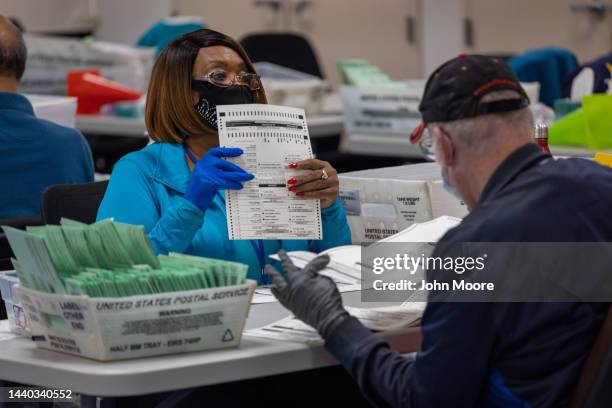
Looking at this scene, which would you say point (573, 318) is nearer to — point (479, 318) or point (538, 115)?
point (479, 318)

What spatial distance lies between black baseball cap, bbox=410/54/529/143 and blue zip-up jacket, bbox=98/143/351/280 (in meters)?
0.75

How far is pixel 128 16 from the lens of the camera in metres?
8.38

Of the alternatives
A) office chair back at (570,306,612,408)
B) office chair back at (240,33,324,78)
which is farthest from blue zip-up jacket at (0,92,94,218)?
office chair back at (240,33,324,78)

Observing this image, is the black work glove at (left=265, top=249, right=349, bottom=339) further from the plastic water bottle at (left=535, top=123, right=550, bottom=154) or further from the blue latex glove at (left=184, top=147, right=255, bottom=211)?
the plastic water bottle at (left=535, top=123, right=550, bottom=154)

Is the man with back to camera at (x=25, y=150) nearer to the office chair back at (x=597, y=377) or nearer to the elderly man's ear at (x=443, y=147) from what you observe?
the elderly man's ear at (x=443, y=147)

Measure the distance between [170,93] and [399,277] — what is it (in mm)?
792

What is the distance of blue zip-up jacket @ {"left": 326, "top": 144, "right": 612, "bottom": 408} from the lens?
168cm

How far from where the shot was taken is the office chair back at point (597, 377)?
5.49ft

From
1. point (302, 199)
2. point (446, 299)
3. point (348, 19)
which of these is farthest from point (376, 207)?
point (348, 19)

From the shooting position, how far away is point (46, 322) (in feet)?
6.02

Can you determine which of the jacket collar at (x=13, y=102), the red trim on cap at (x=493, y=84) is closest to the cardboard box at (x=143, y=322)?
the red trim on cap at (x=493, y=84)

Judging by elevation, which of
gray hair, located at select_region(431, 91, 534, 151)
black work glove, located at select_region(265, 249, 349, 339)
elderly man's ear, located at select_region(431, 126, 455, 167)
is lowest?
black work glove, located at select_region(265, 249, 349, 339)

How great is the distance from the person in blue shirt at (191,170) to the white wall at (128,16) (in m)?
5.75

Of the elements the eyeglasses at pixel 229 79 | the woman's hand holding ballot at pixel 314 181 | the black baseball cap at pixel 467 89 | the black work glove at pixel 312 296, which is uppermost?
the black baseball cap at pixel 467 89
